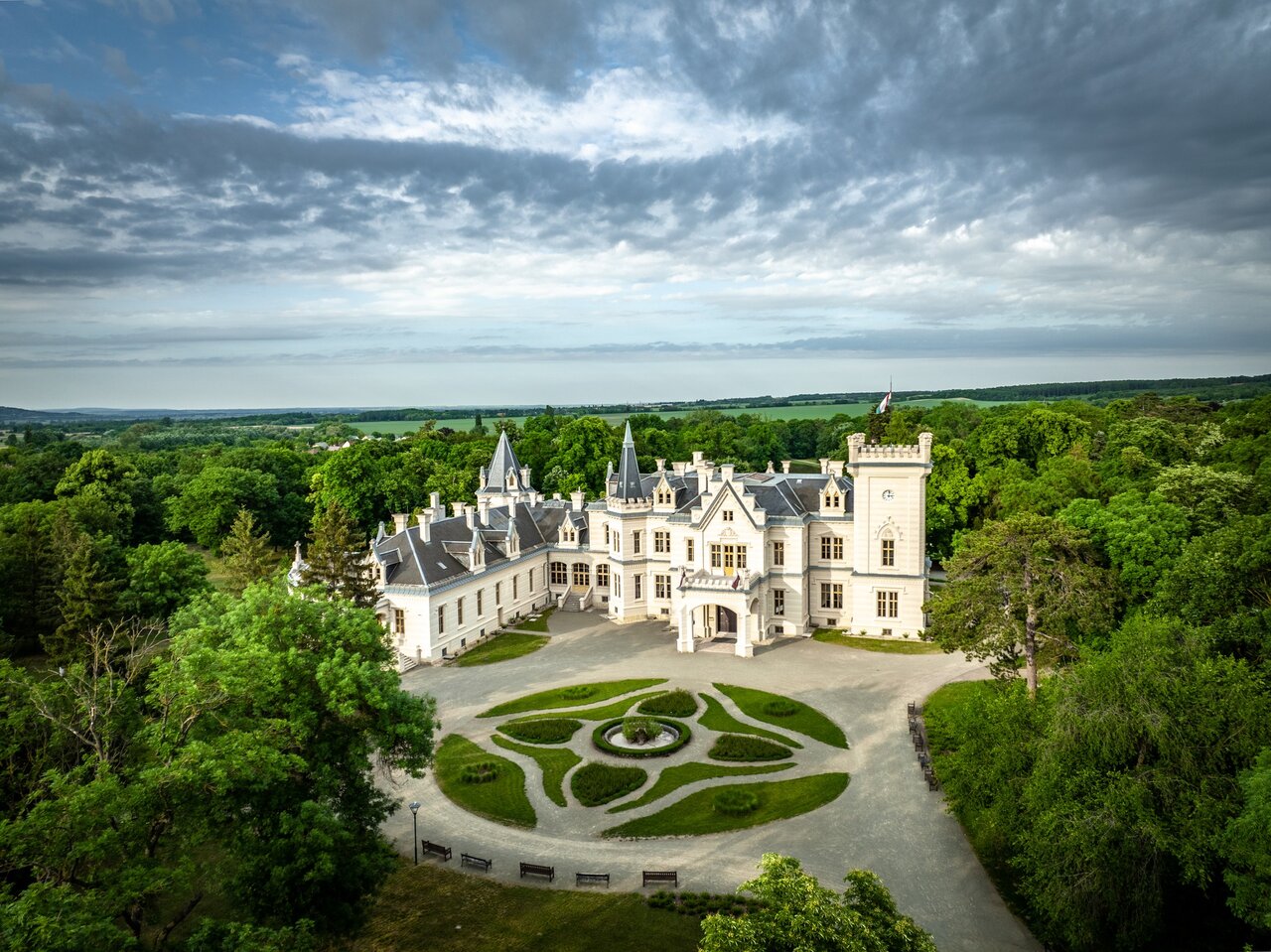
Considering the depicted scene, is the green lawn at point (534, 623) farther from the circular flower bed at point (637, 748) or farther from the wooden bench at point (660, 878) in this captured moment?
the wooden bench at point (660, 878)

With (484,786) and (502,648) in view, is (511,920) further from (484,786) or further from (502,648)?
(502,648)

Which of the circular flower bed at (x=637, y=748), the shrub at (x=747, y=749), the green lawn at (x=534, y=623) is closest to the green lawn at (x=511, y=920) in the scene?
the circular flower bed at (x=637, y=748)

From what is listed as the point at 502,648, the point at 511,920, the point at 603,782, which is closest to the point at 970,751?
the point at 603,782

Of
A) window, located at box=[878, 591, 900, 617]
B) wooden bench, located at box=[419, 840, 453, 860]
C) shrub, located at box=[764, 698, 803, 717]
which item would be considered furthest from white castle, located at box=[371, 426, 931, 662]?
wooden bench, located at box=[419, 840, 453, 860]

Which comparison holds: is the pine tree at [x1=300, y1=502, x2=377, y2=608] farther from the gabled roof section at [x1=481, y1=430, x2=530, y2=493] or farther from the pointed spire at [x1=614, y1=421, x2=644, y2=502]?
the gabled roof section at [x1=481, y1=430, x2=530, y2=493]

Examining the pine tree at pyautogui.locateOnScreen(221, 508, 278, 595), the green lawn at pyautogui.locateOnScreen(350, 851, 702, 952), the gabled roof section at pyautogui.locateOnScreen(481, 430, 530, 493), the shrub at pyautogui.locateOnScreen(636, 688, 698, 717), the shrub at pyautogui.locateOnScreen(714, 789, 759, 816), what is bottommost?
the green lawn at pyautogui.locateOnScreen(350, 851, 702, 952)

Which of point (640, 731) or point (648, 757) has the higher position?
point (640, 731)
